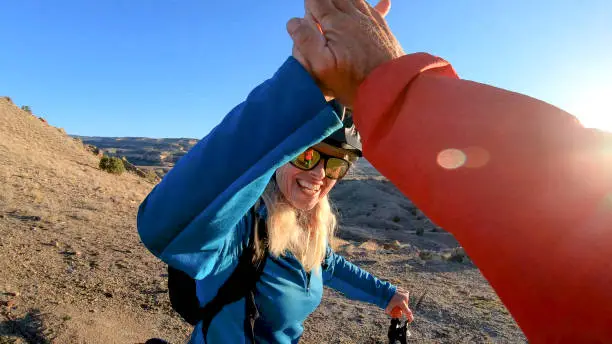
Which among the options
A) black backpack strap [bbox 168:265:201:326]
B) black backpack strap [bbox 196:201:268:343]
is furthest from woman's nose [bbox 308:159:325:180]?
black backpack strap [bbox 168:265:201:326]

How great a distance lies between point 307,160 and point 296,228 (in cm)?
38

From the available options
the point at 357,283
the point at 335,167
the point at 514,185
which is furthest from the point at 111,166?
the point at 514,185

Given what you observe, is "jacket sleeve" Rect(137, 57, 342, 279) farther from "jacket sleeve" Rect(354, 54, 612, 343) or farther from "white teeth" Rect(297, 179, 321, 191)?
"white teeth" Rect(297, 179, 321, 191)

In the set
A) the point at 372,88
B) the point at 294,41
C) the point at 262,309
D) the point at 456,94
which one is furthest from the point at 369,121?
the point at 262,309

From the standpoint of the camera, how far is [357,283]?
2660 mm

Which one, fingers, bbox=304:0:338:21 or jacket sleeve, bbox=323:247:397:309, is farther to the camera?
jacket sleeve, bbox=323:247:397:309

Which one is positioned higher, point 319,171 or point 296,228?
point 319,171

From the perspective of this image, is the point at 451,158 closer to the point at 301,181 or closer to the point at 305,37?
the point at 305,37

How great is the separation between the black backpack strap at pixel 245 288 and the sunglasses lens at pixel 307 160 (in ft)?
1.37

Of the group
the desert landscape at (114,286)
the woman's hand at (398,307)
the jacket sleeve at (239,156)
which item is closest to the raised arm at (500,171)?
the jacket sleeve at (239,156)

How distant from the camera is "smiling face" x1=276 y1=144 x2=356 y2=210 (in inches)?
83.0

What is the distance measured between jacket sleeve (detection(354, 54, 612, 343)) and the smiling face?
1.33m

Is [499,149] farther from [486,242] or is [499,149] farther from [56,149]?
[56,149]

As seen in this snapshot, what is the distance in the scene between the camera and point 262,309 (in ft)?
6.26
